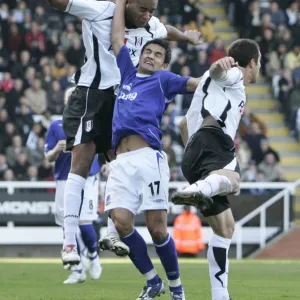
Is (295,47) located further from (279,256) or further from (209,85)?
(209,85)

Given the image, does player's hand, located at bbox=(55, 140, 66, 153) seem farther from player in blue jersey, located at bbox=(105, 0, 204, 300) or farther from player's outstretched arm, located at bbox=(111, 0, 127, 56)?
player in blue jersey, located at bbox=(105, 0, 204, 300)

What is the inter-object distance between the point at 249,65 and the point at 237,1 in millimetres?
19378

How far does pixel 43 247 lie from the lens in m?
20.7

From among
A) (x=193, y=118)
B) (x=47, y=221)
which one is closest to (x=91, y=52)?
(x=193, y=118)

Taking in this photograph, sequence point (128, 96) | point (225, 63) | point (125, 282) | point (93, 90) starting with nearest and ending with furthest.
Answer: point (225, 63) → point (128, 96) → point (93, 90) → point (125, 282)

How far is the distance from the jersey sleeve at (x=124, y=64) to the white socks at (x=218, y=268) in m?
1.77

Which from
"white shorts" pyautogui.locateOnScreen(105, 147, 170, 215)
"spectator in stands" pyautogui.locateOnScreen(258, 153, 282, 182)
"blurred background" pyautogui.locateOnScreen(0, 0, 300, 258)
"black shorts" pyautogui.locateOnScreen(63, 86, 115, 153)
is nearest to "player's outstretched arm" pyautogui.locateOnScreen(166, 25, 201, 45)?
"black shorts" pyautogui.locateOnScreen(63, 86, 115, 153)

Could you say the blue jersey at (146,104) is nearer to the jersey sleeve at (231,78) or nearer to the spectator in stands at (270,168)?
the jersey sleeve at (231,78)

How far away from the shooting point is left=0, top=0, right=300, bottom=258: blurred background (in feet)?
67.9

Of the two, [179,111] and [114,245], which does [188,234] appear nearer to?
[179,111]

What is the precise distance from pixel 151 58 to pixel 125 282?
3.86 metres

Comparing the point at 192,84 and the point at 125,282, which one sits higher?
the point at 192,84

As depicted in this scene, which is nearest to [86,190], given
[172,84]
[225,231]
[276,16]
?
[172,84]

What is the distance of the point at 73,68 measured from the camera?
2388cm
